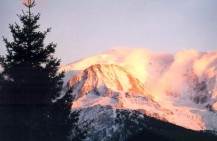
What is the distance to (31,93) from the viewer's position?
5262 centimetres

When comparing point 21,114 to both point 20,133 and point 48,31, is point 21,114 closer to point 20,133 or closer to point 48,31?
point 20,133

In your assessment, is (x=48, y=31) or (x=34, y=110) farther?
(x=48, y=31)

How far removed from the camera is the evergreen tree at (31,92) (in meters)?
51.8

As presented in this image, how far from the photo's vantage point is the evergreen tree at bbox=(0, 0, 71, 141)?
51.8 meters

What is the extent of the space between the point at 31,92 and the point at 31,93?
172mm

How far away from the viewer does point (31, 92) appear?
52.5 meters

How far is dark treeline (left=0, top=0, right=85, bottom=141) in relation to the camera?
2039 inches

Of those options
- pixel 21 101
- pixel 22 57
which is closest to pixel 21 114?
pixel 21 101

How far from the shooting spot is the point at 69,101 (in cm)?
5406

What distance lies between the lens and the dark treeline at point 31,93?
51.8 metres

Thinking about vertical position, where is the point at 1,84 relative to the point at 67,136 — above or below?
above

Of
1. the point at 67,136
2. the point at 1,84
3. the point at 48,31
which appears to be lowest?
the point at 67,136

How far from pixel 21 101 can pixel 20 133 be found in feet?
6.99

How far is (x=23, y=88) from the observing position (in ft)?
174
